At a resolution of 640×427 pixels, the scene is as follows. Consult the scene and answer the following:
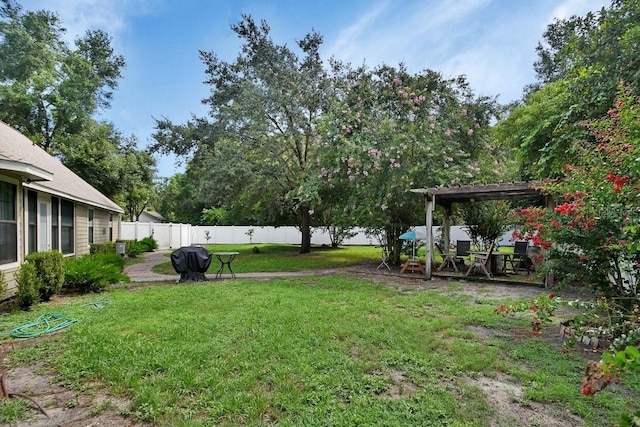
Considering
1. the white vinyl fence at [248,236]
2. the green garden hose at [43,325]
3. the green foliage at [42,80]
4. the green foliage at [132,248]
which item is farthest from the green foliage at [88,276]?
the white vinyl fence at [248,236]

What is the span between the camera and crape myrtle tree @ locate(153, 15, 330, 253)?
13.3 meters

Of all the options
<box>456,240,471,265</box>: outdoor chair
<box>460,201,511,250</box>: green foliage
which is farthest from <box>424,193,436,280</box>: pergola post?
<box>460,201,511,250</box>: green foliage

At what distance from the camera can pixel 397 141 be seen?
9242 mm

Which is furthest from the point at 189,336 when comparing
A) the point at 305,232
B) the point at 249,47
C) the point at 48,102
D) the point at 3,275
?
the point at 48,102

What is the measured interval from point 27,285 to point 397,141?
8.33 meters

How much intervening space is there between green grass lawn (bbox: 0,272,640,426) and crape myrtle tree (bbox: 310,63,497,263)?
4.60 meters

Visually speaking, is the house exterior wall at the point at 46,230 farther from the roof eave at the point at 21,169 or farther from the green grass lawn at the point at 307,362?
the green grass lawn at the point at 307,362

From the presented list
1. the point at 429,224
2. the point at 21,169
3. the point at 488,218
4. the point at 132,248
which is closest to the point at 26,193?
the point at 21,169

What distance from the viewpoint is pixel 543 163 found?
6457 mm

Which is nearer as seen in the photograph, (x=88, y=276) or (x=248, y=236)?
(x=88, y=276)

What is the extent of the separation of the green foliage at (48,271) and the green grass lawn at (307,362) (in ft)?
1.67

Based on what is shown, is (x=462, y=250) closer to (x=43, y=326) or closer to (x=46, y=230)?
(x=43, y=326)

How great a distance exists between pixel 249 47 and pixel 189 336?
16.8 metres

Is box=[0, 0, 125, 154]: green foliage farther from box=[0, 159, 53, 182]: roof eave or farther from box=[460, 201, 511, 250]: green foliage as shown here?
box=[460, 201, 511, 250]: green foliage
